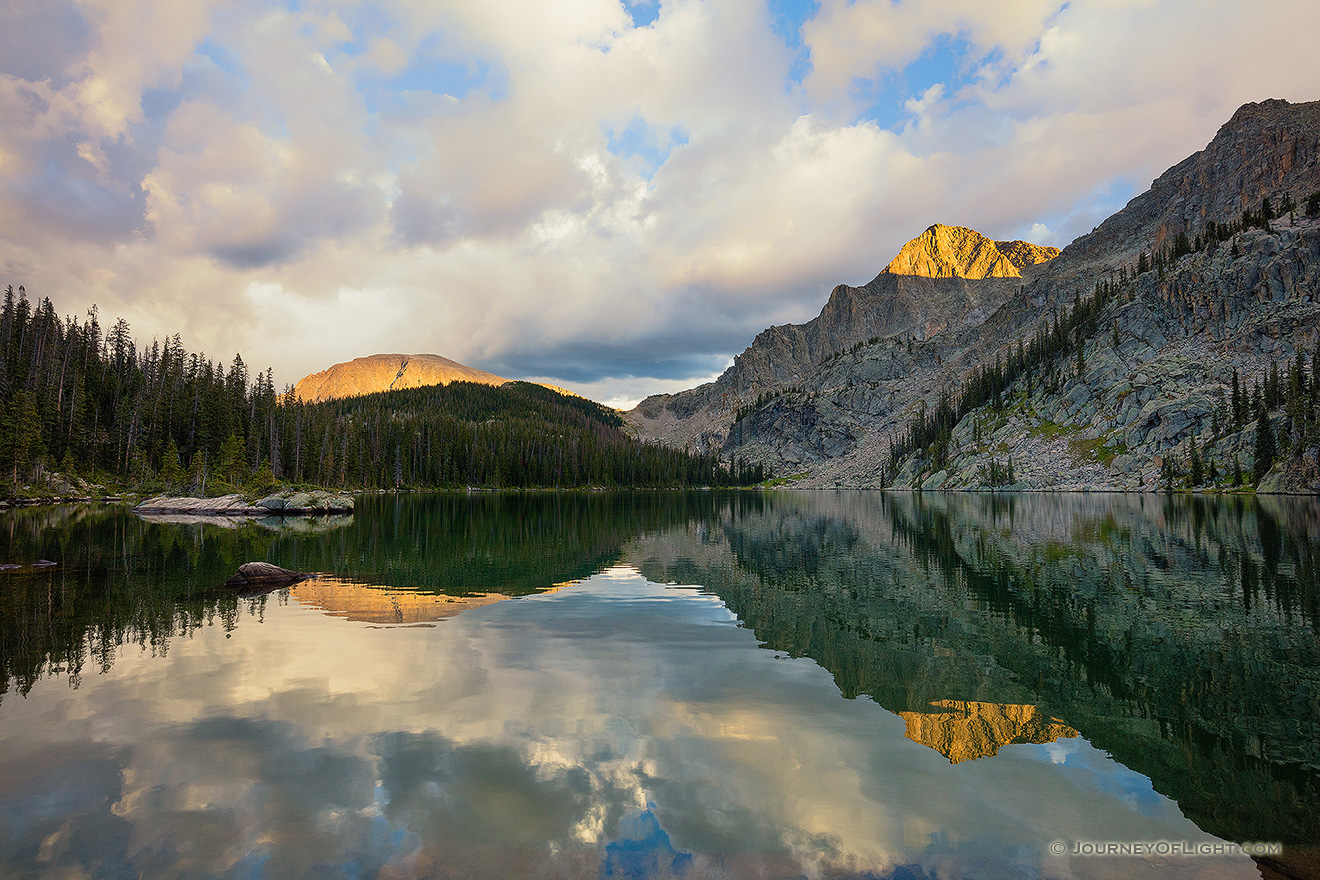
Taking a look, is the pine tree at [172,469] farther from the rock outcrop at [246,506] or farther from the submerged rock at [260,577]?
the submerged rock at [260,577]

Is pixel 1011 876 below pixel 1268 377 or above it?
below

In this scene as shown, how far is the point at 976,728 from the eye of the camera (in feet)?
41.7

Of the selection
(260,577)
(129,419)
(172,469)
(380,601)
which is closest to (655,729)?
(380,601)

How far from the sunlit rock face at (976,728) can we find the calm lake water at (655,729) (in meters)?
0.07

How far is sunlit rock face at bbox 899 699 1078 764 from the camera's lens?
1183 cm

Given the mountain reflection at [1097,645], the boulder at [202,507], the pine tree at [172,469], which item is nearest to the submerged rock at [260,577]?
the mountain reflection at [1097,645]

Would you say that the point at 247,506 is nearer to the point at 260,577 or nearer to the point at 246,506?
the point at 246,506

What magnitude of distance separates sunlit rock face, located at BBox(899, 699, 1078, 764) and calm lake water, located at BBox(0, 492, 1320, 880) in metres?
0.07

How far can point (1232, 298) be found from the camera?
615 ft

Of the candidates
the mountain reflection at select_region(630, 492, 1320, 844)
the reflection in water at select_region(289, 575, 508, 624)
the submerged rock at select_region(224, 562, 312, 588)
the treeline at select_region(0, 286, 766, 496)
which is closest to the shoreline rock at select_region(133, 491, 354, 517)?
the treeline at select_region(0, 286, 766, 496)

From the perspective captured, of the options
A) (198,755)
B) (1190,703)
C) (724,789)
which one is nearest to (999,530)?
(1190,703)

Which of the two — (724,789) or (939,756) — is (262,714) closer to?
(724,789)

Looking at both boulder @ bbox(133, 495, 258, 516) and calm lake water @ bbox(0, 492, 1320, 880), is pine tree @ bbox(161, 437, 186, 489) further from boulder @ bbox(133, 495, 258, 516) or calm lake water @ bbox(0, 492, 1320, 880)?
calm lake water @ bbox(0, 492, 1320, 880)

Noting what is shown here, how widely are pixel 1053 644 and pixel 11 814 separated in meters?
23.6
